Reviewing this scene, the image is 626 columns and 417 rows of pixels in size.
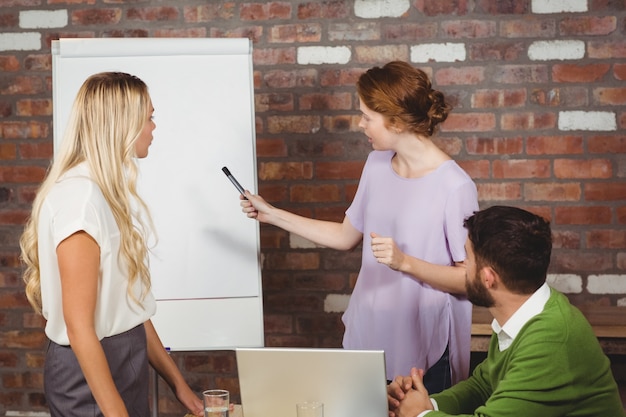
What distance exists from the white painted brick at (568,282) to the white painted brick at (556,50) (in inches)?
30.6

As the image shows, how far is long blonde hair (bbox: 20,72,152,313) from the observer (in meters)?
1.55

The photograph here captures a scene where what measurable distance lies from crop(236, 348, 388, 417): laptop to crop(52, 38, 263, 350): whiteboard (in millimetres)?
1025

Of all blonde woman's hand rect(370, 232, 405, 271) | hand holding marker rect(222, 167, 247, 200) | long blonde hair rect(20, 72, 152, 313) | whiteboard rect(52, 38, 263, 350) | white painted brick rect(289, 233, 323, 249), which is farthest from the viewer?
white painted brick rect(289, 233, 323, 249)

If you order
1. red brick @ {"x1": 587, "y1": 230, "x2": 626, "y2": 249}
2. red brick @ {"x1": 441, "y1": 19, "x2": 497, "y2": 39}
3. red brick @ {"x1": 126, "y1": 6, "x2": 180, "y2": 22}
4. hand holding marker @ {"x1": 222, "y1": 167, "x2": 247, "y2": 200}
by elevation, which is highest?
red brick @ {"x1": 126, "y1": 6, "x2": 180, "y2": 22}

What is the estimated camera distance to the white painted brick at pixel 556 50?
111 inches

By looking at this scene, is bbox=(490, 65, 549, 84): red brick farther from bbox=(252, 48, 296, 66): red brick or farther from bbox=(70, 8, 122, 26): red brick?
bbox=(70, 8, 122, 26): red brick

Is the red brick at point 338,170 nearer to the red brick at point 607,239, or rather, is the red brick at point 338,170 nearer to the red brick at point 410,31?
the red brick at point 410,31

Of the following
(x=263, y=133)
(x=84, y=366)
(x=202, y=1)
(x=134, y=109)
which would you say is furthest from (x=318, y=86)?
(x=84, y=366)

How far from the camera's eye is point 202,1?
299 centimetres

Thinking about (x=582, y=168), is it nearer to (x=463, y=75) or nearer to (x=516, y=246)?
(x=463, y=75)

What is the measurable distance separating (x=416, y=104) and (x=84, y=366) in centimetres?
108

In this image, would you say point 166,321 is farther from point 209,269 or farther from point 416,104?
point 416,104

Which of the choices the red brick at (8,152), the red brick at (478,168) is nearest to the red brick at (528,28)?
the red brick at (478,168)

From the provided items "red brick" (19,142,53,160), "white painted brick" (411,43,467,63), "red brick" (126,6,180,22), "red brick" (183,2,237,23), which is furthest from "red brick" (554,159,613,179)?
"red brick" (19,142,53,160)
